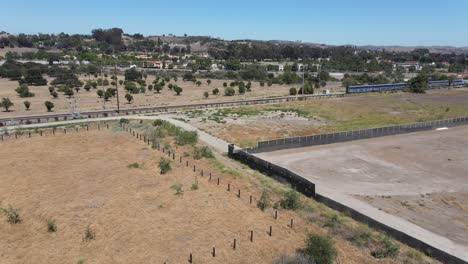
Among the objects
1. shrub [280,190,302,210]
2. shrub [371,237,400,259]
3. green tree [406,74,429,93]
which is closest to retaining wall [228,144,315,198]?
shrub [280,190,302,210]

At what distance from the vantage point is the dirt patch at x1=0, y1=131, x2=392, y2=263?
20422 millimetres

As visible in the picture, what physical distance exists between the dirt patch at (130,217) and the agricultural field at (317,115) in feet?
53.8

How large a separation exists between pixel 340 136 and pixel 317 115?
2023 centimetres

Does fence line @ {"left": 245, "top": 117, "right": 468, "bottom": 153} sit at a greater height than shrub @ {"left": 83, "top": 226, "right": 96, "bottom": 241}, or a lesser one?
greater

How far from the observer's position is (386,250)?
20.8m

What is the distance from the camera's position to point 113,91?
88125 mm

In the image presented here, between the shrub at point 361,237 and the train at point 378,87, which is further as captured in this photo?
the train at point 378,87

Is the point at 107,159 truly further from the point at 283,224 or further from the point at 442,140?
the point at 442,140

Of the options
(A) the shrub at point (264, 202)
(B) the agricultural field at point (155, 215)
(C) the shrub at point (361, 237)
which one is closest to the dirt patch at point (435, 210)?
(B) the agricultural field at point (155, 215)

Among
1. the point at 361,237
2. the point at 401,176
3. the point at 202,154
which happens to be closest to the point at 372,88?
the point at 401,176

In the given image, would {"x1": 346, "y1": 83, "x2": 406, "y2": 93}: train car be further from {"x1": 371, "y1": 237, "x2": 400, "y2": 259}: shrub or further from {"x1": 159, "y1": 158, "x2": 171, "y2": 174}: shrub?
{"x1": 371, "y1": 237, "x2": 400, "y2": 259}: shrub

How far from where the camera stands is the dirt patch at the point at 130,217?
67.0 feet

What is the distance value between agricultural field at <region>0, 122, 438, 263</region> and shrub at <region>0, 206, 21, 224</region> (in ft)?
0.20

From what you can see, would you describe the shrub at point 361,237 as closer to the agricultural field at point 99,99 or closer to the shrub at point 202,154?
the shrub at point 202,154
